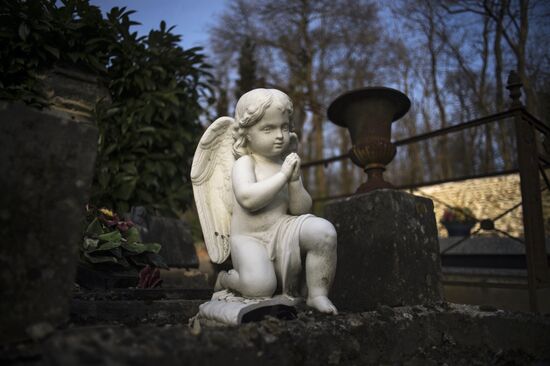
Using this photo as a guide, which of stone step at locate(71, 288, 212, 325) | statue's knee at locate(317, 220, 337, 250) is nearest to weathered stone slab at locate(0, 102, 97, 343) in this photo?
stone step at locate(71, 288, 212, 325)

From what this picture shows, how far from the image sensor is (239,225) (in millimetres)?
2029

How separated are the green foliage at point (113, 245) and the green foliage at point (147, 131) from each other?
1192 mm

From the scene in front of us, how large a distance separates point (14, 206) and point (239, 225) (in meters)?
1.01

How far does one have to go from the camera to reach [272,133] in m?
2.05

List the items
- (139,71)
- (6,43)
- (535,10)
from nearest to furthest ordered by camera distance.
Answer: (6,43) < (139,71) < (535,10)

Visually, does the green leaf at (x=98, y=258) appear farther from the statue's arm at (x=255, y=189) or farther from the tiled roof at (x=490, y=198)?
the tiled roof at (x=490, y=198)

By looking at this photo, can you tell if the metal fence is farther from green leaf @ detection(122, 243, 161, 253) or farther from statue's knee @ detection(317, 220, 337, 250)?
green leaf @ detection(122, 243, 161, 253)

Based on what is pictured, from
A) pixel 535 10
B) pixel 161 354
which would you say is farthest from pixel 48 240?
pixel 535 10

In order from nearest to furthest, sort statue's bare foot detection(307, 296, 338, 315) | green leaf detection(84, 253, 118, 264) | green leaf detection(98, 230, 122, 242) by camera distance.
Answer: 1. statue's bare foot detection(307, 296, 338, 315)
2. green leaf detection(84, 253, 118, 264)
3. green leaf detection(98, 230, 122, 242)

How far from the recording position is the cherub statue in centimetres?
A: 186

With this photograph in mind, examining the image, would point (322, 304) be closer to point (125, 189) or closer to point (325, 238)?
point (325, 238)

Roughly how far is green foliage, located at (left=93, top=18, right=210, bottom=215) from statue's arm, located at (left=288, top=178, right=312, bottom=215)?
2.87m

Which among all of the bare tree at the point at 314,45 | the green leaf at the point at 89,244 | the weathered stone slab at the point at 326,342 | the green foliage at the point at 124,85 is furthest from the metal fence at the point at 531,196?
the bare tree at the point at 314,45

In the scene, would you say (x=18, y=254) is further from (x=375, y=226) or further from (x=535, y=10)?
(x=535, y=10)
